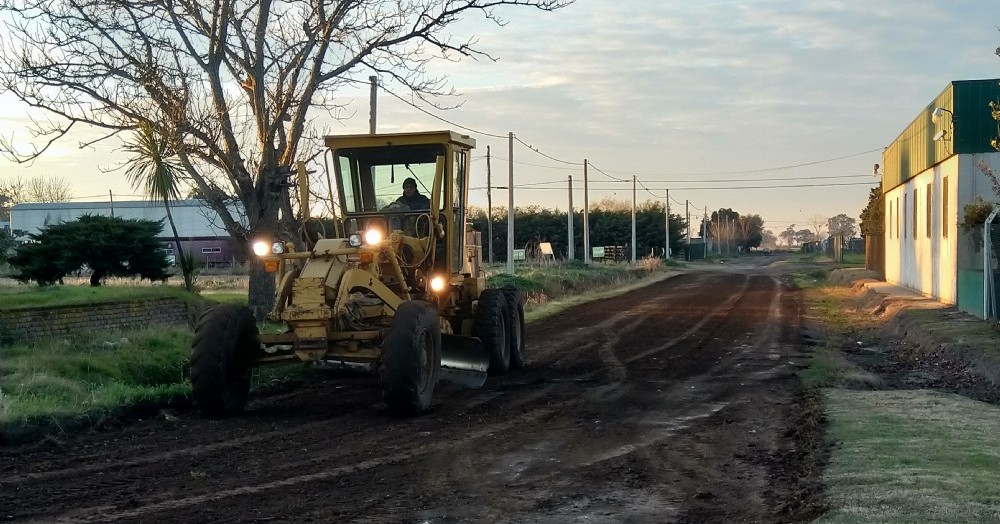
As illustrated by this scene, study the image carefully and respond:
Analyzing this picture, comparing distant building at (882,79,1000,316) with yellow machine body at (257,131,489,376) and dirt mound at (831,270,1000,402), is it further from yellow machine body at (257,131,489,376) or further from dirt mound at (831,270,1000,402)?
yellow machine body at (257,131,489,376)

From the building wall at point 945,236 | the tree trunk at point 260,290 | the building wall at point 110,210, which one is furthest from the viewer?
the building wall at point 110,210

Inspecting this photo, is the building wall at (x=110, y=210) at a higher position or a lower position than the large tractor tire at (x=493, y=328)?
higher

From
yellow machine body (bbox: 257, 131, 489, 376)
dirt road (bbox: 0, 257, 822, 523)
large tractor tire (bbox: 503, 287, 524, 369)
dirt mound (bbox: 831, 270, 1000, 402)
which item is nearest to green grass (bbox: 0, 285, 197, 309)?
dirt road (bbox: 0, 257, 822, 523)

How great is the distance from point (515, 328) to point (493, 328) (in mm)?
925

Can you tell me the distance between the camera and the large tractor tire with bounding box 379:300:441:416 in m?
10.9

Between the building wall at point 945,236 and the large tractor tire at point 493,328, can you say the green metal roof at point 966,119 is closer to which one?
the building wall at point 945,236

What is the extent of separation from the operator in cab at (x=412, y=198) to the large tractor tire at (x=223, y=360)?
293 centimetres

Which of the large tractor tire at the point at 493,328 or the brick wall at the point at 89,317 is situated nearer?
the brick wall at the point at 89,317

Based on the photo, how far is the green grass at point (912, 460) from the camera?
6891mm

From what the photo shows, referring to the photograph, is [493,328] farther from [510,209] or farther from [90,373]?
[510,209]

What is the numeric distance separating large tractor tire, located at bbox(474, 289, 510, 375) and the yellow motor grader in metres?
0.02

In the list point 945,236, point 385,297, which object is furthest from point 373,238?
point 945,236

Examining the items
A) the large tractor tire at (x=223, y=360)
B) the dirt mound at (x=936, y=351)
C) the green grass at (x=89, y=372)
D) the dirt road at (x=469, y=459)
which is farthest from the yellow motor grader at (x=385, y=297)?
the dirt mound at (x=936, y=351)

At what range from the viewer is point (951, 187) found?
82.4ft
